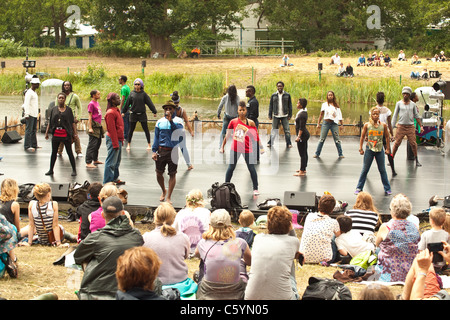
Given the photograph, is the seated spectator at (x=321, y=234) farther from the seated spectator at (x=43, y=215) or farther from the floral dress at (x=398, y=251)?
the seated spectator at (x=43, y=215)

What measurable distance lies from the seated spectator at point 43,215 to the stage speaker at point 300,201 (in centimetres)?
327

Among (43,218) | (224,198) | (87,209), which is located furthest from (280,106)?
(43,218)

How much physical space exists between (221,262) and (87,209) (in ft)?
8.61

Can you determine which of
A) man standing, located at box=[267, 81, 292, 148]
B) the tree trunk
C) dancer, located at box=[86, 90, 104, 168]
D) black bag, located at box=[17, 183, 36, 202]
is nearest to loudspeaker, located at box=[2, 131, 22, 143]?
dancer, located at box=[86, 90, 104, 168]

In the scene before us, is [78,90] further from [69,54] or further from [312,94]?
[69,54]

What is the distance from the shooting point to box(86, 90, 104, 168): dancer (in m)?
12.0

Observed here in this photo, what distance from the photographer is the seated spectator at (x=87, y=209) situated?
779 centimetres

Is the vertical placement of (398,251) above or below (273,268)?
below

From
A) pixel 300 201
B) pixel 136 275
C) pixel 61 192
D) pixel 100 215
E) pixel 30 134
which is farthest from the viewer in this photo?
pixel 30 134

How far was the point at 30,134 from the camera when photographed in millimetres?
14367

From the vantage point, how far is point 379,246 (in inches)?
279

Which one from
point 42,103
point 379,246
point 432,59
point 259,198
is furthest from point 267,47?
point 379,246

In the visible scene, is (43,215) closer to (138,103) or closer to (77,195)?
(77,195)

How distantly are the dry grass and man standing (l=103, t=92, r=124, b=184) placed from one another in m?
2.93
